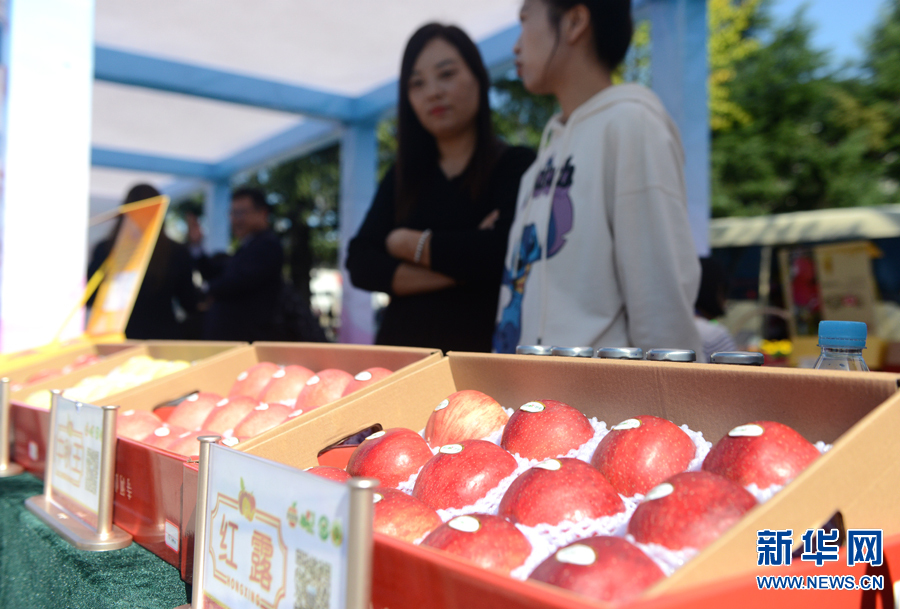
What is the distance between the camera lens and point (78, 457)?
1177 millimetres

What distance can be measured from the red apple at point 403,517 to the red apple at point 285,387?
73 cm

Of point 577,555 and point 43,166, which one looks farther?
point 43,166

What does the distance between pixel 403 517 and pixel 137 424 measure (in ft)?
2.84

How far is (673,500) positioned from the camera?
23.8 inches

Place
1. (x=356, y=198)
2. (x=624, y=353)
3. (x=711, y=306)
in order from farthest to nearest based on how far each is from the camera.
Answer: (x=356, y=198) → (x=711, y=306) → (x=624, y=353)

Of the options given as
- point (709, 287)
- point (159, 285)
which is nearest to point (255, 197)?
point (159, 285)

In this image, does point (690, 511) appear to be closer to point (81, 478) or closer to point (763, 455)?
point (763, 455)

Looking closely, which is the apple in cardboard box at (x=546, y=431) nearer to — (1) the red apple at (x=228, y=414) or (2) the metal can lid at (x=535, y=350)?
(2) the metal can lid at (x=535, y=350)

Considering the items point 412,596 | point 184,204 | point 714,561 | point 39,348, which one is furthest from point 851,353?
point 184,204

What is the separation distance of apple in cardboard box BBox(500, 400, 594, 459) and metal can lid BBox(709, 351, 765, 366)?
8.2 inches

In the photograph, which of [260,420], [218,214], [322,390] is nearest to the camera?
[260,420]

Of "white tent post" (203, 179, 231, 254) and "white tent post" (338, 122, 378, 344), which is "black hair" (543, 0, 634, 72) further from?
"white tent post" (203, 179, 231, 254)

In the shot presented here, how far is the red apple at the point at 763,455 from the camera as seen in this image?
2.18 ft

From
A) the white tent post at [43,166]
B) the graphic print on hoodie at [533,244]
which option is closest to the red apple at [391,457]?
the graphic print on hoodie at [533,244]
